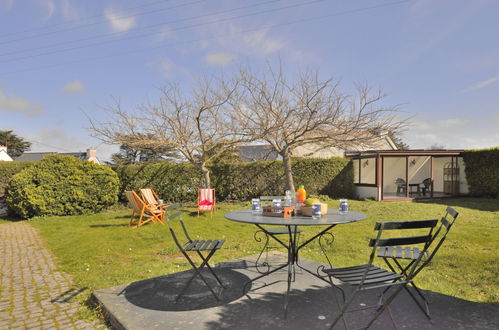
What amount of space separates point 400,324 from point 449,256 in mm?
3252

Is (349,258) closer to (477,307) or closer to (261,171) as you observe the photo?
(477,307)

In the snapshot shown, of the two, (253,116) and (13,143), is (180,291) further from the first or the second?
(13,143)

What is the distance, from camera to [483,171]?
546 inches

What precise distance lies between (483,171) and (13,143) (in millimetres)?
53799

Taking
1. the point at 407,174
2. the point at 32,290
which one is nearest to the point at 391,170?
the point at 407,174

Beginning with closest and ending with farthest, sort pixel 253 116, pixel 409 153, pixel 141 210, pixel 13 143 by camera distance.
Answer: pixel 141 210
pixel 253 116
pixel 409 153
pixel 13 143

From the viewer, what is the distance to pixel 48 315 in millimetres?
2904

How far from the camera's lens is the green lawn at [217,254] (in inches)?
149

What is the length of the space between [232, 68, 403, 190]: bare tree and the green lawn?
3.36 metres

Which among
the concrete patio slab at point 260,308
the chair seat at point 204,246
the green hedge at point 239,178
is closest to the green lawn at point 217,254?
the concrete patio slab at point 260,308

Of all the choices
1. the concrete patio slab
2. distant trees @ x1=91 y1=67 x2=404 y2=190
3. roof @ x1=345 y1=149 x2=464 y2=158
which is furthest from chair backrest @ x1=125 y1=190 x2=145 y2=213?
roof @ x1=345 y1=149 x2=464 y2=158

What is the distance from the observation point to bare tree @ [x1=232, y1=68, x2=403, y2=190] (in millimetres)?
10250

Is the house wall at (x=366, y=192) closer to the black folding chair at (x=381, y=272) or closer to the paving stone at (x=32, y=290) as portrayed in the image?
the black folding chair at (x=381, y=272)

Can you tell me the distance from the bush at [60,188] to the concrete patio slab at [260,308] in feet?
25.3
